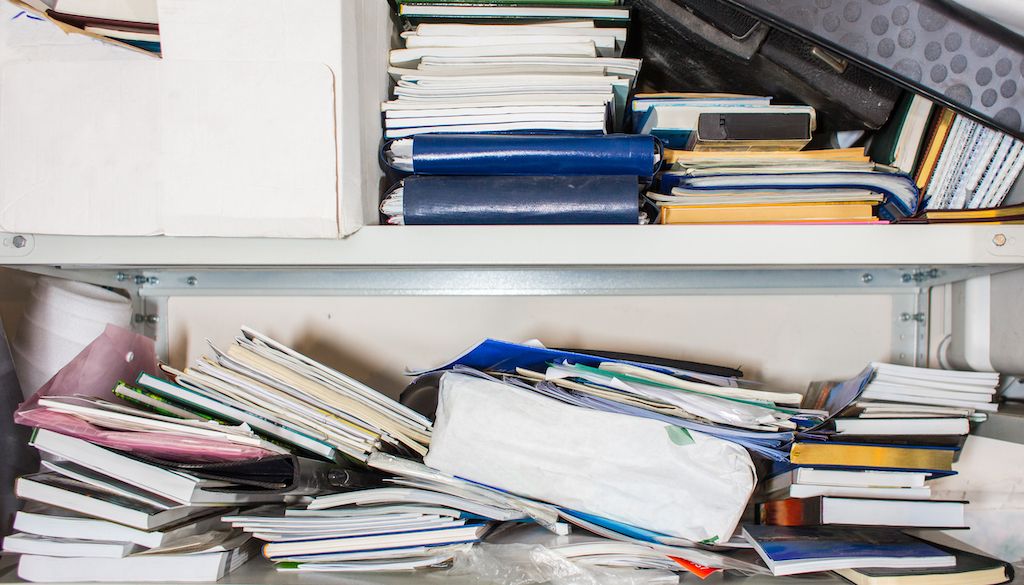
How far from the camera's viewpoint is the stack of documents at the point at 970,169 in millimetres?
715

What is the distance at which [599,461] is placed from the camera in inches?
27.4

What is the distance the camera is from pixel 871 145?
85cm

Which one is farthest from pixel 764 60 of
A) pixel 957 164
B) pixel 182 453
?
pixel 182 453

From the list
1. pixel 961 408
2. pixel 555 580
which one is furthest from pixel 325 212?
pixel 961 408

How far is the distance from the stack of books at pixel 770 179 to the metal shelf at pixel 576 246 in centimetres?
3

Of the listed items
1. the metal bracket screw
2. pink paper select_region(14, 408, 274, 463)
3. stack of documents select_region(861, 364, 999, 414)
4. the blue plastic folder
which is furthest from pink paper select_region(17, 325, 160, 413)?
the metal bracket screw

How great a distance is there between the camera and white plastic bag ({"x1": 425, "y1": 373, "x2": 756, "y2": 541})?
0.69m

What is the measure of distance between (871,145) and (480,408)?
1.93 ft

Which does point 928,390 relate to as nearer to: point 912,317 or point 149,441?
point 912,317

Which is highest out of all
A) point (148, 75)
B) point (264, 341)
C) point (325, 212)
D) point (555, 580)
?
point (148, 75)

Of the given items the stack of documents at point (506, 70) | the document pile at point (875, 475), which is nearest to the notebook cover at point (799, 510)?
the document pile at point (875, 475)

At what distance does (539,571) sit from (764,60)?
615 mm

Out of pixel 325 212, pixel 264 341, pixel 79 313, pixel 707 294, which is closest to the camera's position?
pixel 325 212

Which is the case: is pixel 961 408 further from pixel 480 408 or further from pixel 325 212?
pixel 325 212
